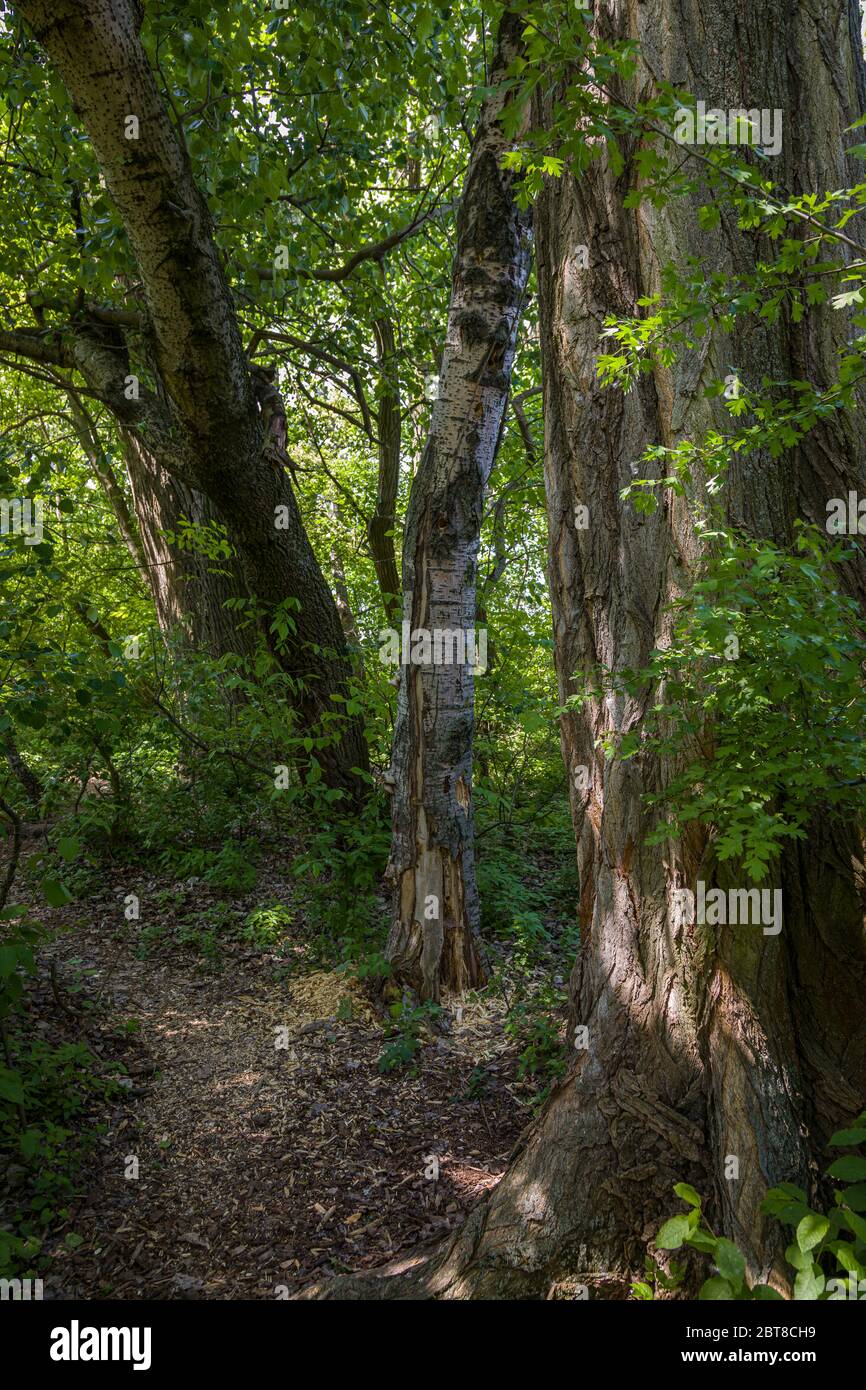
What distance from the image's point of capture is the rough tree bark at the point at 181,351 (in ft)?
12.4

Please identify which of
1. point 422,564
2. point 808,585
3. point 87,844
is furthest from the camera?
point 87,844

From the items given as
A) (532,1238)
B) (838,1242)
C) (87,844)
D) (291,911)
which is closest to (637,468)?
(838,1242)

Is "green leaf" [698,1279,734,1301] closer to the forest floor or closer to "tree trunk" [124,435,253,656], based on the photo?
the forest floor

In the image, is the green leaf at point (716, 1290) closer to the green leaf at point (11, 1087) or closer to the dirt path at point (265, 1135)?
the dirt path at point (265, 1135)

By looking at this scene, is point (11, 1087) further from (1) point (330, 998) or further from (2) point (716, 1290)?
(2) point (716, 1290)

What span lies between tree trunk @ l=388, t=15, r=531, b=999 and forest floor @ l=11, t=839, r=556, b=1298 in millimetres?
484

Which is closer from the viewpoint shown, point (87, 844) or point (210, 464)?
point (210, 464)

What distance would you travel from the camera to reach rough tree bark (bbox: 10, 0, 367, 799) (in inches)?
149

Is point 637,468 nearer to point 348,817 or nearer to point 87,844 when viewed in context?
point 348,817

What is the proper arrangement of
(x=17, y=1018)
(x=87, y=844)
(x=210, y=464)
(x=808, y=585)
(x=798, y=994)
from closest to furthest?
(x=808, y=585)
(x=798, y=994)
(x=17, y=1018)
(x=210, y=464)
(x=87, y=844)

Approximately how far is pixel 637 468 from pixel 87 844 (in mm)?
5272

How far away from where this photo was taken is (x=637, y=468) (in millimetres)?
2764
